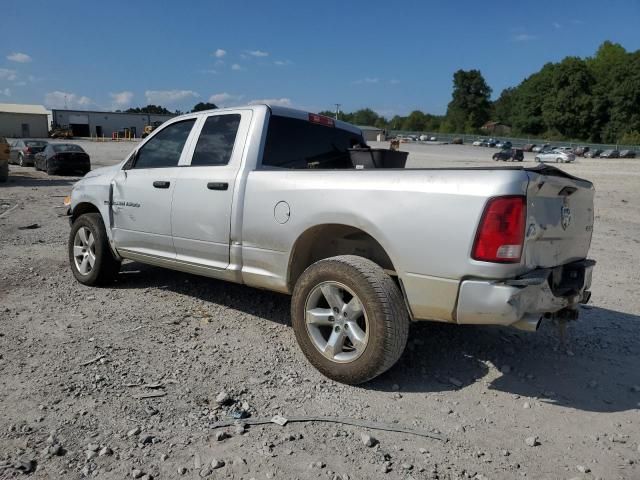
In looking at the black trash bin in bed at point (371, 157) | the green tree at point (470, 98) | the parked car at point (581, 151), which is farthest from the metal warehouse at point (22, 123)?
the green tree at point (470, 98)

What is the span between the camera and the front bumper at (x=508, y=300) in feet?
9.96

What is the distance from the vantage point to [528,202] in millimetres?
3076

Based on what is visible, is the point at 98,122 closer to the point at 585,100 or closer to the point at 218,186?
the point at 585,100

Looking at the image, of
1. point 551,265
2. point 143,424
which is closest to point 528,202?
point 551,265

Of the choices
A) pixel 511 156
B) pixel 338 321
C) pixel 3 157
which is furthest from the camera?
pixel 511 156

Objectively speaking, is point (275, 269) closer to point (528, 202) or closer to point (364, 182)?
point (364, 182)

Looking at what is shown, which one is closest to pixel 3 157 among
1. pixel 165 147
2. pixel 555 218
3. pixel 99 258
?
pixel 99 258

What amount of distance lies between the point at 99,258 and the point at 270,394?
118 inches

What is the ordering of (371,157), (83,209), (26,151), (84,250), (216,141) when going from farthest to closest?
1. (26,151)
2. (83,209)
3. (84,250)
4. (371,157)
5. (216,141)

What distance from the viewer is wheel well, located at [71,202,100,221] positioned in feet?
19.6

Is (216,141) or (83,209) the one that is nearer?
(216,141)

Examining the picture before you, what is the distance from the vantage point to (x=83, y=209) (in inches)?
240

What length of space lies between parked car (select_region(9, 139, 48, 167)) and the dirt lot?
82.2 feet

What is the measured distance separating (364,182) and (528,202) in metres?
1.03
